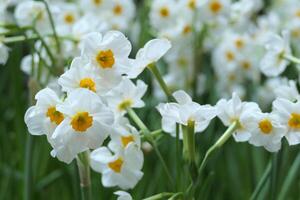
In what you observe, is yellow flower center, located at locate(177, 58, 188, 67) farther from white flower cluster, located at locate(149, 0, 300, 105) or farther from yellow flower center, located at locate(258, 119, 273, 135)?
yellow flower center, located at locate(258, 119, 273, 135)

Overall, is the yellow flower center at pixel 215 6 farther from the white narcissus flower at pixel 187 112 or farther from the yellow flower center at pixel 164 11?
the white narcissus flower at pixel 187 112

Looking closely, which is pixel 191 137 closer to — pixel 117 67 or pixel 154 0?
pixel 117 67

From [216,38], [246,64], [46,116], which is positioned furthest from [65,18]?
[46,116]

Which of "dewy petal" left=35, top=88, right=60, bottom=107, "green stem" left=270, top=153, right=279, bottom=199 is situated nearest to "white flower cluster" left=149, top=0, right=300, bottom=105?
"green stem" left=270, top=153, right=279, bottom=199

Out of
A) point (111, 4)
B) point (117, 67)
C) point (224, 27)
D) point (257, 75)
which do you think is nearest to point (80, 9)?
point (111, 4)

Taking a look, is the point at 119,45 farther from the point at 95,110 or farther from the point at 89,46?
the point at 95,110

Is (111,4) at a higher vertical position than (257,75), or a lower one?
higher
